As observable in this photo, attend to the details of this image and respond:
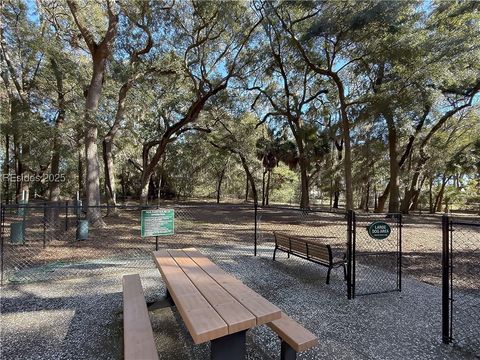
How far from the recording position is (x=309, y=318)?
3.44 meters

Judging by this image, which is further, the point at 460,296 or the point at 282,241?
the point at 282,241

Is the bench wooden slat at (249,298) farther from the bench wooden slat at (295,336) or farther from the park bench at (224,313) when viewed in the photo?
the bench wooden slat at (295,336)

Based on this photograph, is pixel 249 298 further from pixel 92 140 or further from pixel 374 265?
pixel 92 140

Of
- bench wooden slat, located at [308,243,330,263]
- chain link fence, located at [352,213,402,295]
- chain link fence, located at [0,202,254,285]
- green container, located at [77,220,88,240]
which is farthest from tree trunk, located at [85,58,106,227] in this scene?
chain link fence, located at [352,213,402,295]

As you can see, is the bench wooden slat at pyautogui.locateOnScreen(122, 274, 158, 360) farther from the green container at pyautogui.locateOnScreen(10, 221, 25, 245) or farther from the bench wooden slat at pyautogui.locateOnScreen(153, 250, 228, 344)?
the green container at pyautogui.locateOnScreen(10, 221, 25, 245)

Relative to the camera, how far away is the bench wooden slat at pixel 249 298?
82.9 inches

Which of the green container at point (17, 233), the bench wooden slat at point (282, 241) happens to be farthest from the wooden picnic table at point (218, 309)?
the green container at point (17, 233)

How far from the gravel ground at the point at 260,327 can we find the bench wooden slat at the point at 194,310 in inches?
27.7

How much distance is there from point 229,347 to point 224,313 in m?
0.27

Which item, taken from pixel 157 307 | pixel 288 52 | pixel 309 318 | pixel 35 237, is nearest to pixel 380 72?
pixel 288 52

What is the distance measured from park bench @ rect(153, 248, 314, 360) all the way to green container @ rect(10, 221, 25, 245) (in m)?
6.25

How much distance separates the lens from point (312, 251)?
195 inches

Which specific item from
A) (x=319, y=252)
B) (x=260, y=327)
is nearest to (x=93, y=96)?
(x=319, y=252)

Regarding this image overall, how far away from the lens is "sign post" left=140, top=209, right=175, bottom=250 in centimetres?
548
